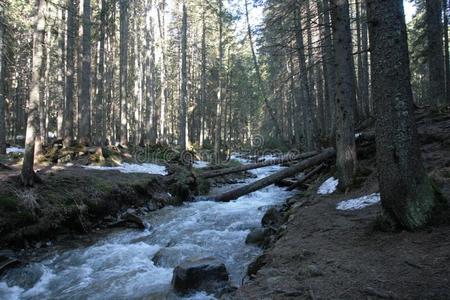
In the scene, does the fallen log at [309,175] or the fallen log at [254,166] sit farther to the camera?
the fallen log at [254,166]

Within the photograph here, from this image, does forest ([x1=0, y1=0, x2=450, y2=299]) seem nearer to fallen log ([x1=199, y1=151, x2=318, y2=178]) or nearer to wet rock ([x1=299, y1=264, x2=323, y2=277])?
wet rock ([x1=299, y1=264, x2=323, y2=277])

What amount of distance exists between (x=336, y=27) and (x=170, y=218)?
723 cm

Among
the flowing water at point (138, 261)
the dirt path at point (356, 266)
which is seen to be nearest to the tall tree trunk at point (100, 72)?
the flowing water at point (138, 261)

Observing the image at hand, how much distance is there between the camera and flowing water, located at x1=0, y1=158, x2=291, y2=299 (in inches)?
244

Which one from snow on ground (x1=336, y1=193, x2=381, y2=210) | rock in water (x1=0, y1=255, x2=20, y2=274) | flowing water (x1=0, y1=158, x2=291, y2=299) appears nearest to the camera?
flowing water (x1=0, y1=158, x2=291, y2=299)

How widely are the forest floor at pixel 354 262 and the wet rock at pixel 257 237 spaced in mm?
1173

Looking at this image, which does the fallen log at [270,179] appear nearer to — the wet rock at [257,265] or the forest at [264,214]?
the forest at [264,214]

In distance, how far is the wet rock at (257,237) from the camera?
7.95m

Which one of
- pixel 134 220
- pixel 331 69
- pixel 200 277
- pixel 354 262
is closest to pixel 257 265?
pixel 200 277

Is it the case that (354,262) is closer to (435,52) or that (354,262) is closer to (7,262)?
(7,262)

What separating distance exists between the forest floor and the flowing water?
4.67 ft

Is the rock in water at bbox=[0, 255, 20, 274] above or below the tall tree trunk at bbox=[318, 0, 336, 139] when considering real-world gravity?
below

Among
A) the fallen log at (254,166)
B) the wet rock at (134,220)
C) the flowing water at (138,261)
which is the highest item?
the fallen log at (254,166)

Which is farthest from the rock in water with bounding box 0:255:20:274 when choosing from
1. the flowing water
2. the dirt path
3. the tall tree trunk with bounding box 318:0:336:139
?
the tall tree trunk with bounding box 318:0:336:139
